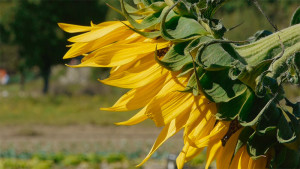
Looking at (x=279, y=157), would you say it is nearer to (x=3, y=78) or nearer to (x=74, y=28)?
(x=74, y=28)

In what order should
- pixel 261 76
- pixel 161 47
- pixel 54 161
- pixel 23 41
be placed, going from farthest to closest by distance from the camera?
1. pixel 23 41
2. pixel 54 161
3. pixel 161 47
4. pixel 261 76

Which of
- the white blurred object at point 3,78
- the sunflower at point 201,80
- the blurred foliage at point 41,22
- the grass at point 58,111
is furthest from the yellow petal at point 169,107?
the white blurred object at point 3,78

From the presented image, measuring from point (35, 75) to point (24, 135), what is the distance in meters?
35.9

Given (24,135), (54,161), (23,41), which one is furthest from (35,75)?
(54,161)

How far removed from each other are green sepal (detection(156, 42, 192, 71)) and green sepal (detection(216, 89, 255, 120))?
0.36 feet

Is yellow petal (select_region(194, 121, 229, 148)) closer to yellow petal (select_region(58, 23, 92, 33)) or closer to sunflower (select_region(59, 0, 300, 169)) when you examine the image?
sunflower (select_region(59, 0, 300, 169))

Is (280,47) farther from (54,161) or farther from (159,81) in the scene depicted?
(54,161)

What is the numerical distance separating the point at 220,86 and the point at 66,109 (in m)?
18.5

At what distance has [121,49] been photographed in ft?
3.84

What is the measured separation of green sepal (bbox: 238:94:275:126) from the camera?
3.49ft

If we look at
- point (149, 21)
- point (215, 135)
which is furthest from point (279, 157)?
point (149, 21)

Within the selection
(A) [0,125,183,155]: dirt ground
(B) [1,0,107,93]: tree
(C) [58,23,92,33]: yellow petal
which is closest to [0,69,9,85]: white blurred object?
(B) [1,0,107,93]: tree

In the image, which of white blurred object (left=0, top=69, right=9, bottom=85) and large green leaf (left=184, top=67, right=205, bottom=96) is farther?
white blurred object (left=0, top=69, right=9, bottom=85)

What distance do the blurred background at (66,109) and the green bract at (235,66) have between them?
0.64ft
